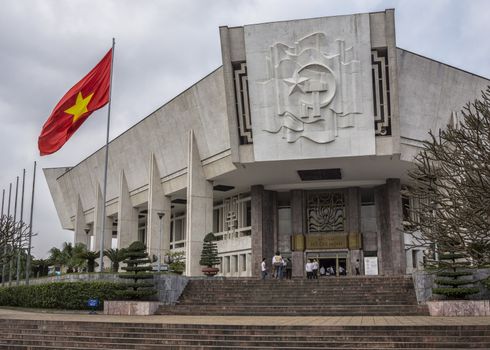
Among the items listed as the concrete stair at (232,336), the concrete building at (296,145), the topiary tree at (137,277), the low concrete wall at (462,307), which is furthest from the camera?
the concrete building at (296,145)

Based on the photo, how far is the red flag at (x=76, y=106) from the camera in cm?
2464

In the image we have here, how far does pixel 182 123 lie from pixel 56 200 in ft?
103

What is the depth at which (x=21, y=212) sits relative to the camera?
34.6 metres

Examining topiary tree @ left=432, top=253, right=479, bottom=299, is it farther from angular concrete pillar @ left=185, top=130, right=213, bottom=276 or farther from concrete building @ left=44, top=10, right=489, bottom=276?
angular concrete pillar @ left=185, top=130, right=213, bottom=276

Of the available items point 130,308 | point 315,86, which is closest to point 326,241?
point 315,86

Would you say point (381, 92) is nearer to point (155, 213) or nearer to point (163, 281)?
point (163, 281)

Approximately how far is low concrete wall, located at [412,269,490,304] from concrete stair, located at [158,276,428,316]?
16.4 inches

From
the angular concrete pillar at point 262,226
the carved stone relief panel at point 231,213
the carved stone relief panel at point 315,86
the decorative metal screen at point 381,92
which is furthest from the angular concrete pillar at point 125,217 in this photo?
the decorative metal screen at point 381,92

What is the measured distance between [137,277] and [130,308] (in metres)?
1.28

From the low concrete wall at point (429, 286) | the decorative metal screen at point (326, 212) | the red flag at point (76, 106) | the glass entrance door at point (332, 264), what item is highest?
the red flag at point (76, 106)

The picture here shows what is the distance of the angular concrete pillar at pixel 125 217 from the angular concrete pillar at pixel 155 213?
196 inches

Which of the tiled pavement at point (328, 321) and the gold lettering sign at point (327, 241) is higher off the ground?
the gold lettering sign at point (327, 241)

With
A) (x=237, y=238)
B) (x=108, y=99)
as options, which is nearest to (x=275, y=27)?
(x=108, y=99)

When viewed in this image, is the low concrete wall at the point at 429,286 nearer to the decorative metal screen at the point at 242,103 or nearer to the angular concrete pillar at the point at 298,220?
the decorative metal screen at the point at 242,103
